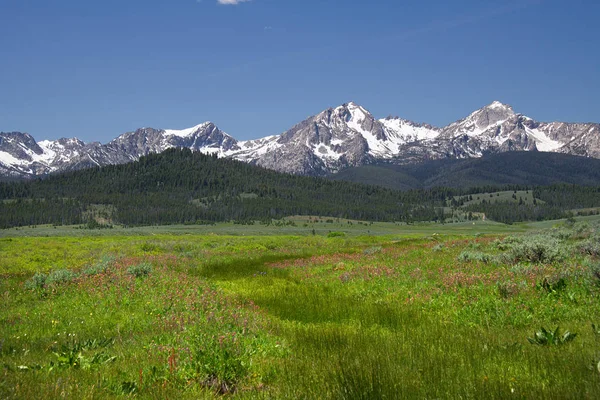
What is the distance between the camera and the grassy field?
5.61m

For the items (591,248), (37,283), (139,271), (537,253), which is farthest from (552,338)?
(37,283)

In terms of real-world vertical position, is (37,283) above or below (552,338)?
below

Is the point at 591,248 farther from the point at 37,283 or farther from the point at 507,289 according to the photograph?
the point at 37,283

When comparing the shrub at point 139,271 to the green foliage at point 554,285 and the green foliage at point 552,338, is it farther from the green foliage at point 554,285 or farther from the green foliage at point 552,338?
the green foliage at point 552,338

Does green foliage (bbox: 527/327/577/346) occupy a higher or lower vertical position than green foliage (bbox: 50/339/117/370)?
higher

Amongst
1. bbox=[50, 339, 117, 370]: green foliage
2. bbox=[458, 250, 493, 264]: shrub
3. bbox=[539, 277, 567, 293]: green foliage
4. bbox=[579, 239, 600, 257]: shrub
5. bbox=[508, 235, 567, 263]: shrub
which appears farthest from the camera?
bbox=[458, 250, 493, 264]: shrub

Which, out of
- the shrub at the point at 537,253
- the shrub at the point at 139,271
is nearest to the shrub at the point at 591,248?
the shrub at the point at 537,253

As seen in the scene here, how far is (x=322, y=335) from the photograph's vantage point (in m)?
9.18

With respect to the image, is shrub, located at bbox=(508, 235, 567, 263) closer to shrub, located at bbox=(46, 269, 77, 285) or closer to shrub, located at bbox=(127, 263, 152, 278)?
shrub, located at bbox=(127, 263, 152, 278)

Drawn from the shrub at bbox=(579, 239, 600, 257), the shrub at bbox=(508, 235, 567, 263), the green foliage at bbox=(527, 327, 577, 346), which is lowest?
the green foliage at bbox=(527, 327, 577, 346)

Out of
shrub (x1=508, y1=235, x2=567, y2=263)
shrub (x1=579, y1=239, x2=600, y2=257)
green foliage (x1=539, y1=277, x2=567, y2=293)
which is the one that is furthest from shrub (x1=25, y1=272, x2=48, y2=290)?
shrub (x1=579, y1=239, x2=600, y2=257)

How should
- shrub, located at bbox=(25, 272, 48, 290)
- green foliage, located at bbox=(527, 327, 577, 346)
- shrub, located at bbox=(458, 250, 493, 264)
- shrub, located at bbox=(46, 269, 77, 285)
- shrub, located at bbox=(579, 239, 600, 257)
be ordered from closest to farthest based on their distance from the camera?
1. green foliage, located at bbox=(527, 327, 577, 346)
2. shrub, located at bbox=(25, 272, 48, 290)
3. shrub, located at bbox=(46, 269, 77, 285)
4. shrub, located at bbox=(579, 239, 600, 257)
5. shrub, located at bbox=(458, 250, 493, 264)

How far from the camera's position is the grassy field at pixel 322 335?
5.61 m

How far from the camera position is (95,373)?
645 centimetres
